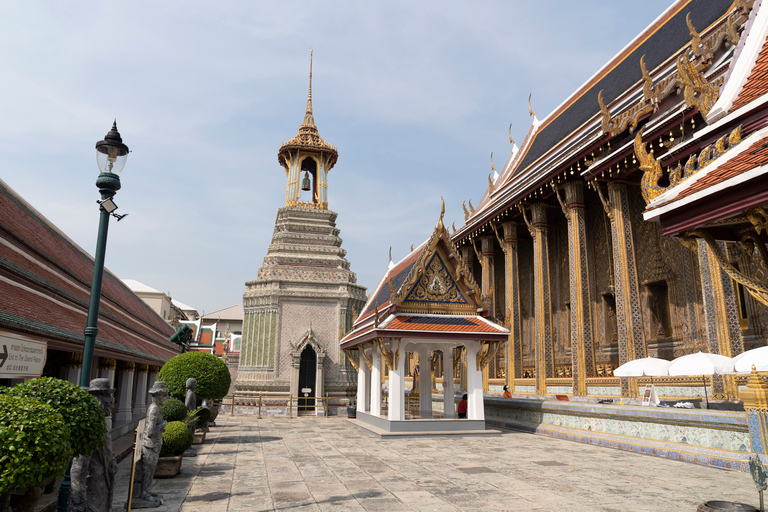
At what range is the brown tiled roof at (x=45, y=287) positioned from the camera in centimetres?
716

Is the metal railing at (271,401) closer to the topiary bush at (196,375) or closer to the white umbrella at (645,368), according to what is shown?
the topiary bush at (196,375)

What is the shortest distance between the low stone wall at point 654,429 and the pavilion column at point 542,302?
2.68 m

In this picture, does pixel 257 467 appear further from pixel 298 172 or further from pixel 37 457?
pixel 298 172

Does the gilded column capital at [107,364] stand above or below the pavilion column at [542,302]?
below

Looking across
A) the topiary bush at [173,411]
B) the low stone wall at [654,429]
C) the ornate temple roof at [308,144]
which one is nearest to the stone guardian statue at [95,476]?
the topiary bush at [173,411]

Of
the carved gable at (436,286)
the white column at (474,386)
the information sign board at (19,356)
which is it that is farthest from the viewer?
the carved gable at (436,286)

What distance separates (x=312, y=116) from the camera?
32938mm

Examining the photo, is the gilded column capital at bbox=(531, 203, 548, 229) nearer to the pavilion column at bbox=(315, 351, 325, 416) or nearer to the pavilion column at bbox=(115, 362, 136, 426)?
the pavilion column at bbox=(315, 351, 325, 416)

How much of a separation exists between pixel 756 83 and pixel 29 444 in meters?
6.76

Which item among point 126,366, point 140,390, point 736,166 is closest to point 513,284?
point 126,366

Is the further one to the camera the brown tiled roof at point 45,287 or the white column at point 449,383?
the white column at point 449,383

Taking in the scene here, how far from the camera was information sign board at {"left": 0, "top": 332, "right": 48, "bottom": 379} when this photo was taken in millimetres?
5824

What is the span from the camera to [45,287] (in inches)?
352

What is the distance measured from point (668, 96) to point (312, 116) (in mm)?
24240
